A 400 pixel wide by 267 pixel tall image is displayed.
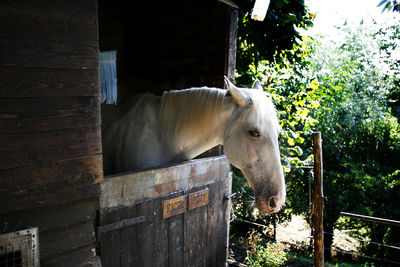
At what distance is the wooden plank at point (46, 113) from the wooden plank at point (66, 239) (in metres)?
0.53

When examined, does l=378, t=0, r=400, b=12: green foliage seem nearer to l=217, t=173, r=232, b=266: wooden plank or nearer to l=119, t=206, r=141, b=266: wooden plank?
l=217, t=173, r=232, b=266: wooden plank

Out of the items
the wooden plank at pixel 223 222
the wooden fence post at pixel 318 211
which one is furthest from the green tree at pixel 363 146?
the wooden plank at pixel 223 222

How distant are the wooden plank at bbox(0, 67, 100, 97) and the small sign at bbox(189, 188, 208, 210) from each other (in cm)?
116

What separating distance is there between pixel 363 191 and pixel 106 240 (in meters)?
10.8

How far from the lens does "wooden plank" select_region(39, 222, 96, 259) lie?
4.31ft

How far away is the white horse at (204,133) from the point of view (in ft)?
6.54

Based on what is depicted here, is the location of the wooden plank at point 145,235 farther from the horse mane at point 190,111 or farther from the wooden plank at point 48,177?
the horse mane at point 190,111

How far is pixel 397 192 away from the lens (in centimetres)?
981

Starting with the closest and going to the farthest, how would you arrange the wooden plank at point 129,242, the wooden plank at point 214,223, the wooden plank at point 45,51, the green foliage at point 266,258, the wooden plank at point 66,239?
1. the wooden plank at point 45,51
2. the wooden plank at point 66,239
3. the wooden plank at point 129,242
4. the wooden plank at point 214,223
5. the green foliage at point 266,258

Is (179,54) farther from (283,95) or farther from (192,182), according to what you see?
(283,95)

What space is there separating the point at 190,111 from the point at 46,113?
119 cm

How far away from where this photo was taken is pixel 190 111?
2.25 metres

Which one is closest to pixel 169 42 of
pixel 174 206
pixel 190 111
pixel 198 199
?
pixel 190 111

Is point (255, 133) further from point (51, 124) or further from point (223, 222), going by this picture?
point (51, 124)
